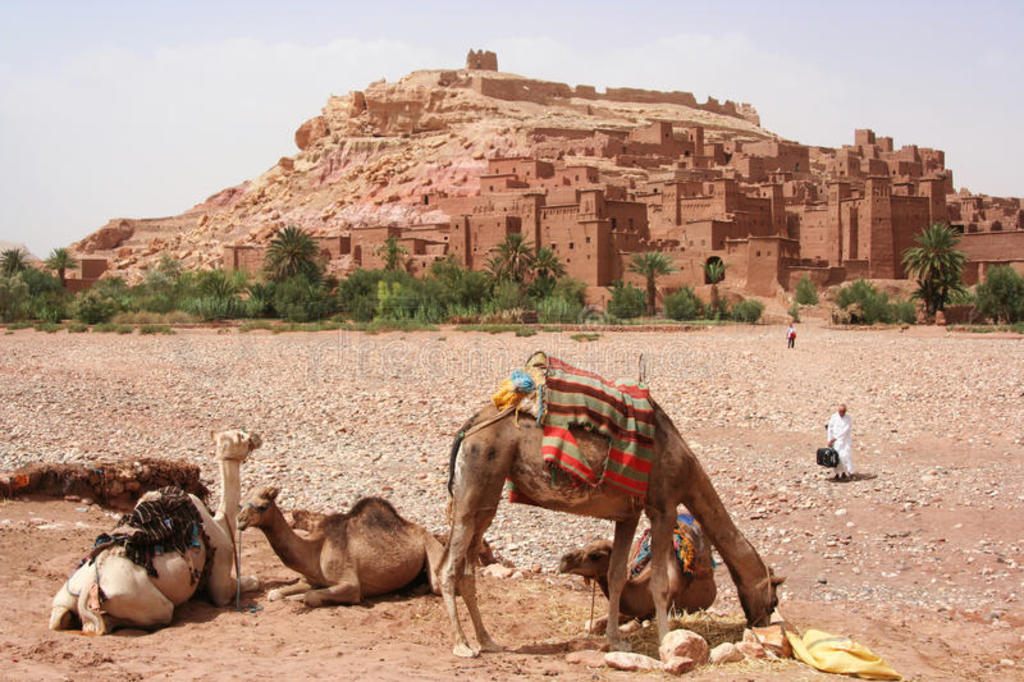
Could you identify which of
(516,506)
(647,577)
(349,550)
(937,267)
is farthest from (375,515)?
(937,267)

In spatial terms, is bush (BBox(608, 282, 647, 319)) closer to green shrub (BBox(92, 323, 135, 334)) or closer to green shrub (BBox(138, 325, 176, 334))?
green shrub (BBox(138, 325, 176, 334))

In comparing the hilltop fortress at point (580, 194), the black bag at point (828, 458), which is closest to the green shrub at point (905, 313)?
the hilltop fortress at point (580, 194)

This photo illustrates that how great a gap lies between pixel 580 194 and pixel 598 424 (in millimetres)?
41519

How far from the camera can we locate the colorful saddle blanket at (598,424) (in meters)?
5.36

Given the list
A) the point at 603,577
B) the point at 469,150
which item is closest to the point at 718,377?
the point at 603,577

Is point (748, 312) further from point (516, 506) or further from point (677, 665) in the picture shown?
point (677, 665)

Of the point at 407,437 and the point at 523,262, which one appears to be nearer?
the point at 407,437

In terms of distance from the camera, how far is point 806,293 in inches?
1646

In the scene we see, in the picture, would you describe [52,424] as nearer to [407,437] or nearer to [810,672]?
[407,437]

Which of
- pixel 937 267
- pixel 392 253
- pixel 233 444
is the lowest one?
pixel 233 444

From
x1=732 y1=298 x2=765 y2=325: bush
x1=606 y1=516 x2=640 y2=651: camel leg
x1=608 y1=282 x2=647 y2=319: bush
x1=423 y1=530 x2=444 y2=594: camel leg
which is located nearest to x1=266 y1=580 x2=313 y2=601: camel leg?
x1=423 y1=530 x2=444 y2=594: camel leg

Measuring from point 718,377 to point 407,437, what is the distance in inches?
292

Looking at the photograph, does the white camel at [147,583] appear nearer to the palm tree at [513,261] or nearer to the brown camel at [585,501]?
the brown camel at [585,501]

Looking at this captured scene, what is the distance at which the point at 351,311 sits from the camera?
41531 mm
